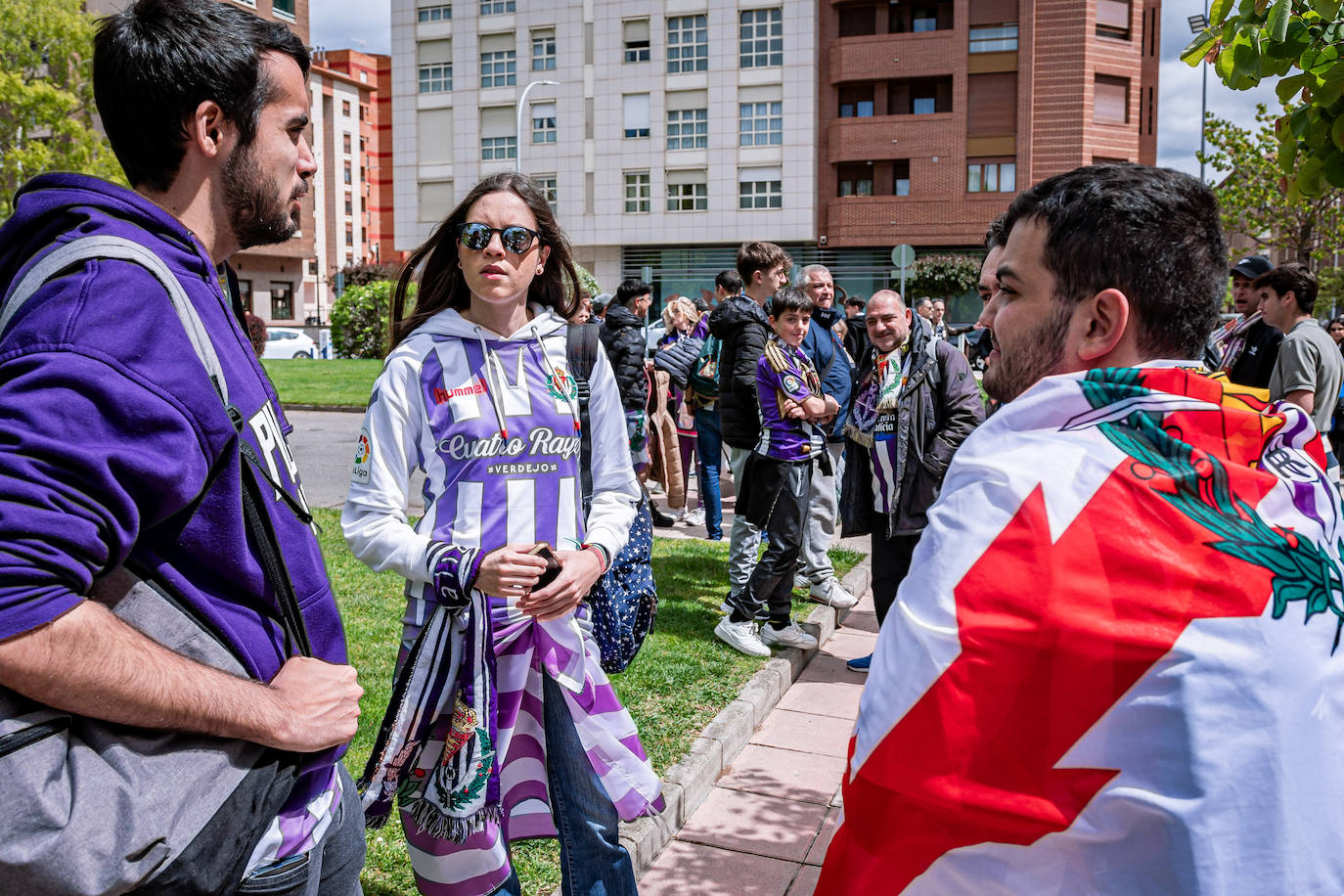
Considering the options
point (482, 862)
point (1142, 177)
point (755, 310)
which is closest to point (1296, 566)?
point (1142, 177)

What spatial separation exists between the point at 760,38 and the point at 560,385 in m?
42.9

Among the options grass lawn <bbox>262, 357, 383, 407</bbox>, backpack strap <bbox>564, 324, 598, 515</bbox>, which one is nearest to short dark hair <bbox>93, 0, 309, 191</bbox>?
backpack strap <bbox>564, 324, 598, 515</bbox>

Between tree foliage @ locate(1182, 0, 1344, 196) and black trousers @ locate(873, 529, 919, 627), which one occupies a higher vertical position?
tree foliage @ locate(1182, 0, 1344, 196)

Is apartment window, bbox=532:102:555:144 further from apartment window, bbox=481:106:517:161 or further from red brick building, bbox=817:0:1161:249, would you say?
red brick building, bbox=817:0:1161:249

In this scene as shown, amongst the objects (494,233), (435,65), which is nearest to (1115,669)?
(494,233)

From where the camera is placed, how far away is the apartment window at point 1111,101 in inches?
1560

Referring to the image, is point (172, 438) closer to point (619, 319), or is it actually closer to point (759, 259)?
point (759, 259)

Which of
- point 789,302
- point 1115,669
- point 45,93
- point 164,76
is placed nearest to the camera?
point 1115,669

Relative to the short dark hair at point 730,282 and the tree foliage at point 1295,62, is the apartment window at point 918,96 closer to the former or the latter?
the short dark hair at point 730,282

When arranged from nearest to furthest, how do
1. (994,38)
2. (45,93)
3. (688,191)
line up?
(45,93)
(994,38)
(688,191)

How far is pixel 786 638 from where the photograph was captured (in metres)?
5.73

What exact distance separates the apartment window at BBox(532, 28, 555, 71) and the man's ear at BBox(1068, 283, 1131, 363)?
153 feet

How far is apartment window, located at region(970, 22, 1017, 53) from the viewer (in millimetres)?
39344

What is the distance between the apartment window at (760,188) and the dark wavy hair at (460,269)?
40463 mm
